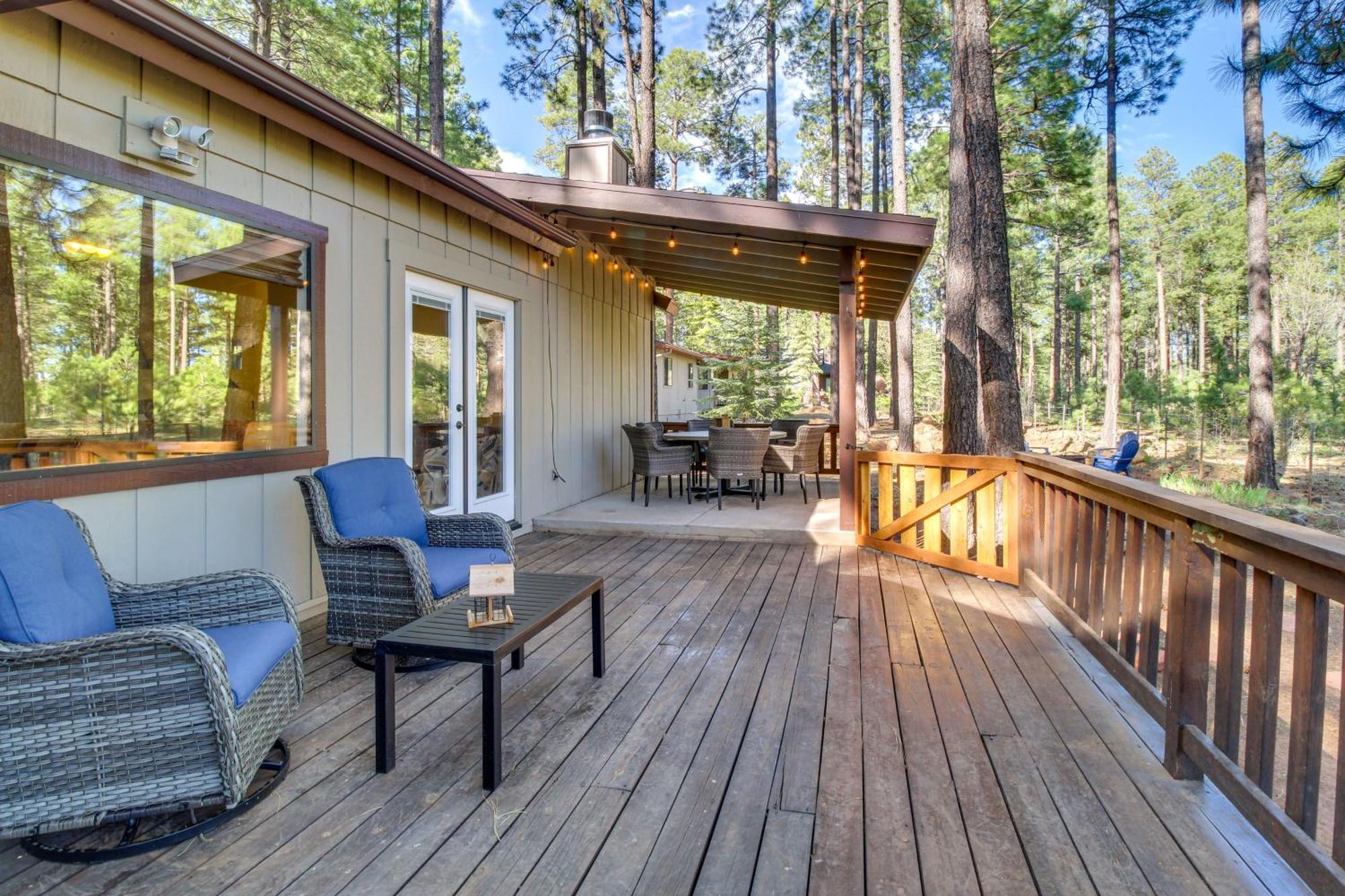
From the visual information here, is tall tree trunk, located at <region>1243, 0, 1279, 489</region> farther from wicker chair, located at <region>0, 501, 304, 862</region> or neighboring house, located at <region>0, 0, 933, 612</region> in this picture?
wicker chair, located at <region>0, 501, 304, 862</region>

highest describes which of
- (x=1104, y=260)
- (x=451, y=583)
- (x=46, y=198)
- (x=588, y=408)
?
(x=1104, y=260)

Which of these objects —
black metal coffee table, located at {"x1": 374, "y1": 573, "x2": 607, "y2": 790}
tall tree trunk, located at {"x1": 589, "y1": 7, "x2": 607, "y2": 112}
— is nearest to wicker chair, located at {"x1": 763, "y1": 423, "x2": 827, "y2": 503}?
black metal coffee table, located at {"x1": 374, "y1": 573, "x2": 607, "y2": 790}

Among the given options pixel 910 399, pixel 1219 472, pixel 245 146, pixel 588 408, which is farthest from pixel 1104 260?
pixel 245 146

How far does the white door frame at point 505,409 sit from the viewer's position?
4.99 metres

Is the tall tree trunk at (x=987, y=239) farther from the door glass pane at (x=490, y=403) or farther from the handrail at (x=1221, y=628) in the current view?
the door glass pane at (x=490, y=403)

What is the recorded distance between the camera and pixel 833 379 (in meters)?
14.1

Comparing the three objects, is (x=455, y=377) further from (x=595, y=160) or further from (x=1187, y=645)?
(x=1187, y=645)

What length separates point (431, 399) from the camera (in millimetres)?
4574

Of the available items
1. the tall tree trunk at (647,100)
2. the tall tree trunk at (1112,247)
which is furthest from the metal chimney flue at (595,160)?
the tall tree trunk at (1112,247)

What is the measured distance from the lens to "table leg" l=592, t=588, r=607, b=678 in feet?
8.93

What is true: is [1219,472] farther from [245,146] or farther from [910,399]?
[245,146]

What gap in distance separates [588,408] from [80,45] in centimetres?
491

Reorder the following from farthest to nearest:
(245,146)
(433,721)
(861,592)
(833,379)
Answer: (833,379) < (861,592) < (245,146) < (433,721)

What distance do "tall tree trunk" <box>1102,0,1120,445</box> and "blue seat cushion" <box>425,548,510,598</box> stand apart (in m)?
14.5
